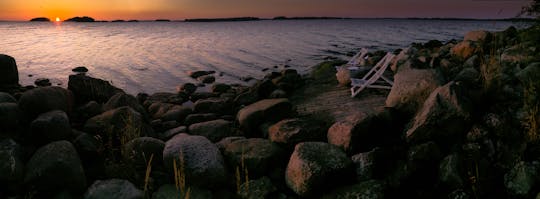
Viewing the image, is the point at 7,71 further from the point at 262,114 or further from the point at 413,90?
the point at 413,90

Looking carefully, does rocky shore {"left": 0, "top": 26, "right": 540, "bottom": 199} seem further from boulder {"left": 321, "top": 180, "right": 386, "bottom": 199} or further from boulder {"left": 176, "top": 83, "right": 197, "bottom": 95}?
boulder {"left": 176, "top": 83, "right": 197, "bottom": 95}

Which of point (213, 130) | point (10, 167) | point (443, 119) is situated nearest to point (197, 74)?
point (213, 130)

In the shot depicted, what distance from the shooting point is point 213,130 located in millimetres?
8039

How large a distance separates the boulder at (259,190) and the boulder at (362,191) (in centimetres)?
79

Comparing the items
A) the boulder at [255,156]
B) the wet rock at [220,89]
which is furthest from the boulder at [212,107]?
the boulder at [255,156]

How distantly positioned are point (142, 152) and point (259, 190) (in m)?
2.18

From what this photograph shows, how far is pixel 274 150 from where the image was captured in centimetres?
622

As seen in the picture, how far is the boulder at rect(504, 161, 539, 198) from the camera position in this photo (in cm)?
446

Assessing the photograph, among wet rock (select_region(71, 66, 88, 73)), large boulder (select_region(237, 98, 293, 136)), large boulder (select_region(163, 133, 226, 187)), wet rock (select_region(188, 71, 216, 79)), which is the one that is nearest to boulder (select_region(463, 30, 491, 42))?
large boulder (select_region(237, 98, 293, 136))

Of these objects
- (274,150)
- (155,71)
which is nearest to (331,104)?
(274,150)

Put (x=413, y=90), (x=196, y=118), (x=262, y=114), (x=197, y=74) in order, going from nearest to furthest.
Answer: (x=413, y=90) < (x=262, y=114) < (x=196, y=118) < (x=197, y=74)

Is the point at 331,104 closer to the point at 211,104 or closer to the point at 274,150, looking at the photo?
the point at 211,104

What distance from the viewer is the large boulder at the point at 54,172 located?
199 inches

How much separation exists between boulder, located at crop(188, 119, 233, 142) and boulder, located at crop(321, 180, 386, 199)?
339cm
